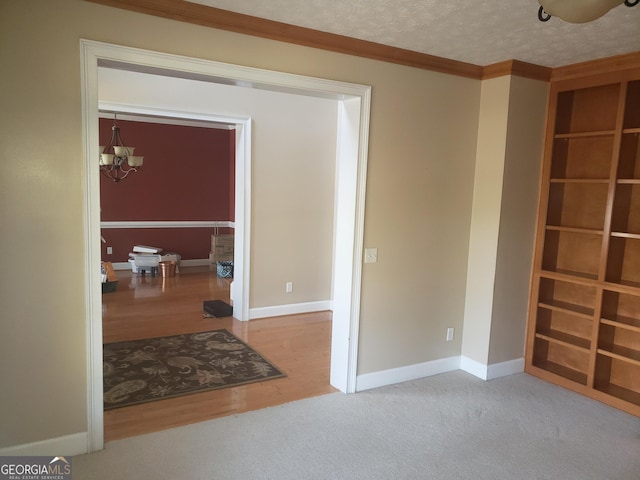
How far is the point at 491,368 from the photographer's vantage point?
3.87 m

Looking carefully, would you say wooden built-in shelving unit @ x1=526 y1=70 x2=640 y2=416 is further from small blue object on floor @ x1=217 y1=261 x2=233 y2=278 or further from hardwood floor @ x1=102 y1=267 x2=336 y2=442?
small blue object on floor @ x1=217 y1=261 x2=233 y2=278

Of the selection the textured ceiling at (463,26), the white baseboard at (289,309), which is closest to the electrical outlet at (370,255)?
the textured ceiling at (463,26)

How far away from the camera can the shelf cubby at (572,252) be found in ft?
12.4

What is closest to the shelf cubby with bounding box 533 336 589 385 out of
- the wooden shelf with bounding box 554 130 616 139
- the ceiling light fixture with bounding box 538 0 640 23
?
the wooden shelf with bounding box 554 130 616 139

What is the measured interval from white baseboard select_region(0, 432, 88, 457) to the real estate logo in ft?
0.08

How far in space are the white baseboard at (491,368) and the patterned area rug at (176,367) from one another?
1.61 m

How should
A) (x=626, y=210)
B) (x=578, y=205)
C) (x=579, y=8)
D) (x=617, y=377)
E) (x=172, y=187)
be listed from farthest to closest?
1. (x=172, y=187)
2. (x=578, y=205)
3. (x=617, y=377)
4. (x=626, y=210)
5. (x=579, y=8)

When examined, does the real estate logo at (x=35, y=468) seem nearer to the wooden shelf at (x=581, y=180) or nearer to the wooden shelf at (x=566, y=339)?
the wooden shelf at (x=566, y=339)

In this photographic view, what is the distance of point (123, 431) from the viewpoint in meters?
2.87

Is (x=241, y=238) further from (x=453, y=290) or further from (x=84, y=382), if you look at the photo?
→ (x=84, y=382)

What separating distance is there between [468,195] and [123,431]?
3.13 m

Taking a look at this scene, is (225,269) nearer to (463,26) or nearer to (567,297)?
(567,297)

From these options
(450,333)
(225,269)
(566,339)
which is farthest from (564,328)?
(225,269)

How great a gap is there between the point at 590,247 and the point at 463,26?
221cm
